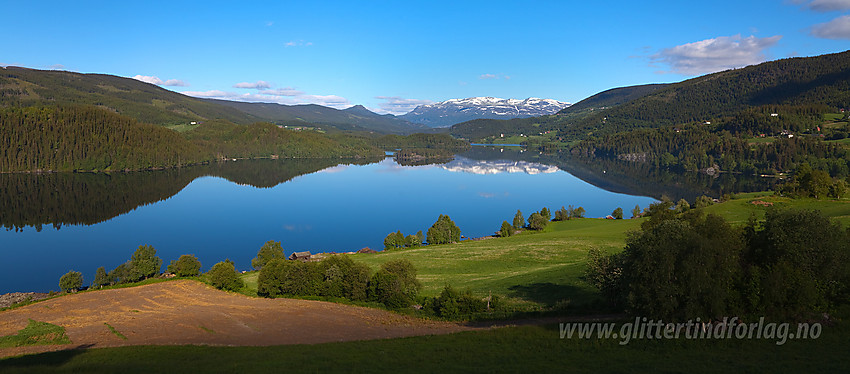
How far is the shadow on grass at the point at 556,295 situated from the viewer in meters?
30.6

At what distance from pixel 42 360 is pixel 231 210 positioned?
9076 centimetres

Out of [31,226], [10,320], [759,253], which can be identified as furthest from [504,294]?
[31,226]

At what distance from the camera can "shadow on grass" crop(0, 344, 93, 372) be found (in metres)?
23.1

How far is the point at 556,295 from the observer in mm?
33875

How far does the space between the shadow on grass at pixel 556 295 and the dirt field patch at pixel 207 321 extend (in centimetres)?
762

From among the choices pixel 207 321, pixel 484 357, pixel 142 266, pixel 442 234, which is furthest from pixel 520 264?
pixel 142 266

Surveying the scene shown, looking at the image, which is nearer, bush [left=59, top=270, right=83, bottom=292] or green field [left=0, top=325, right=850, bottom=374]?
green field [left=0, top=325, right=850, bottom=374]

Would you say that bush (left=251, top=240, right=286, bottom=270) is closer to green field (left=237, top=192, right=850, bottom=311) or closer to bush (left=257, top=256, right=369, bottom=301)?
green field (left=237, top=192, right=850, bottom=311)

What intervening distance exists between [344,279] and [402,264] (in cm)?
575

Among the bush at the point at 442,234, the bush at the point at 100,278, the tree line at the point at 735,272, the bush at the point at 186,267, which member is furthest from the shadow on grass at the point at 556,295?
the bush at the point at 100,278

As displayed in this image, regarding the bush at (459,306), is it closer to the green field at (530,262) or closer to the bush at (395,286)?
the green field at (530,262)

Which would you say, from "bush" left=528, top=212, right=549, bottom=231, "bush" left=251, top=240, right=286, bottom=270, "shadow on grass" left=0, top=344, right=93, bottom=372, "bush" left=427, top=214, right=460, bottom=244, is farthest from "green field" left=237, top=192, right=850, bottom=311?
"shadow on grass" left=0, top=344, right=93, bottom=372

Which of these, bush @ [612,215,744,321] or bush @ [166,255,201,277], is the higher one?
bush @ [612,215,744,321]

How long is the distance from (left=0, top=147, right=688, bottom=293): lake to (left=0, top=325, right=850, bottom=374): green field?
42.2 m
